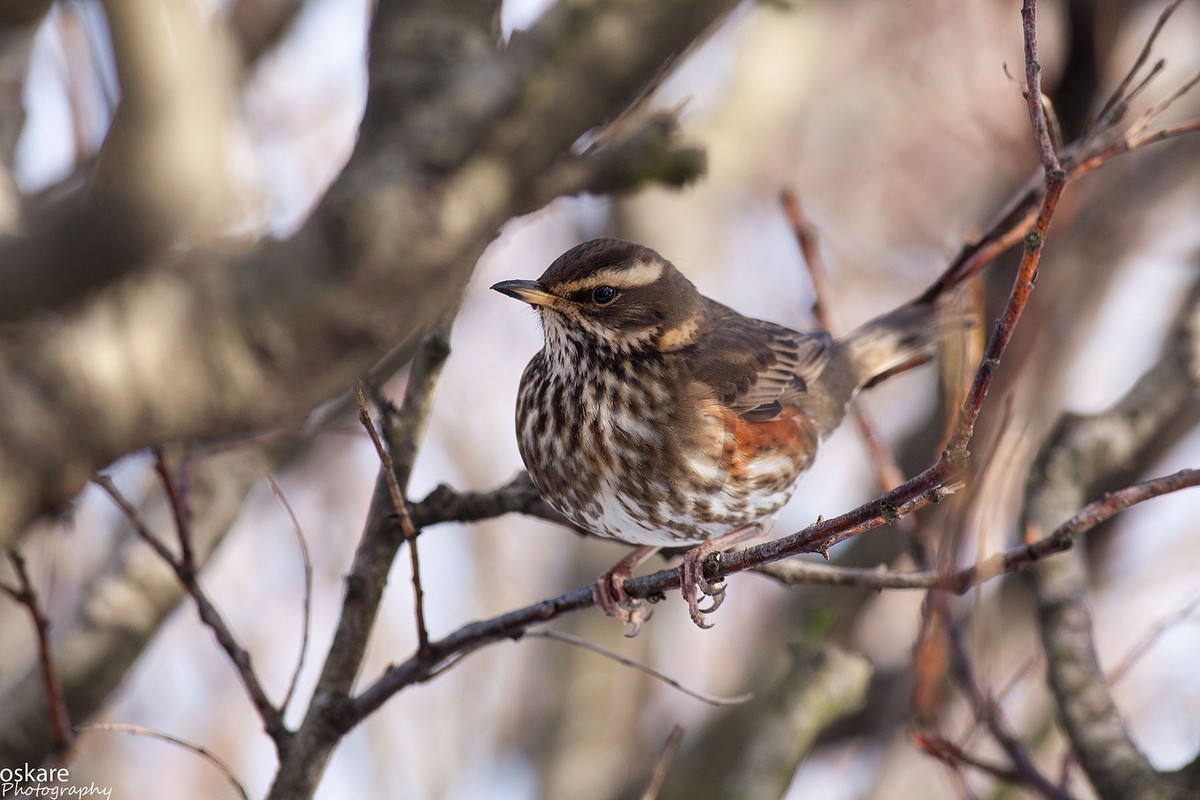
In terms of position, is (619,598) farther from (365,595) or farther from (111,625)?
(111,625)

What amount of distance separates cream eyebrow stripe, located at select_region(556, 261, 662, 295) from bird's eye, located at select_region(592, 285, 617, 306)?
0.8 inches

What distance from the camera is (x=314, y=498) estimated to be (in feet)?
31.0

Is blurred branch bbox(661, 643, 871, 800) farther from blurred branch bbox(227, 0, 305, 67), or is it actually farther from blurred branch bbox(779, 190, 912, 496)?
blurred branch bbox(227, 0, 305, 67)

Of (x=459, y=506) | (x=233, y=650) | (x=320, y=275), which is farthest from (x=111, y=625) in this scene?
(x=320, y=275)

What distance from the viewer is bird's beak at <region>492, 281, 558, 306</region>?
14.8 feet

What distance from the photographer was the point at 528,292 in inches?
179

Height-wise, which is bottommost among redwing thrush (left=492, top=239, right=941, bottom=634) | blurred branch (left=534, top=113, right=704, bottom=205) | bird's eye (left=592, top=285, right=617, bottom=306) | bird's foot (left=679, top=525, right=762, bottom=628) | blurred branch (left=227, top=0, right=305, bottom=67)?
bird's foot (left=679, top=525, right=762, bottom=628)

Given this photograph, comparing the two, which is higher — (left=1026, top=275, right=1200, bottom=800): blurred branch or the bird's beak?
the bird's beak

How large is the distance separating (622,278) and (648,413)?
23.9 inches

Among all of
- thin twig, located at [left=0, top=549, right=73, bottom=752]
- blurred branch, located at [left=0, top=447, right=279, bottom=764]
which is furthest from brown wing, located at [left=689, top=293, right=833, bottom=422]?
thin twig, located at [left=0, top=549, right=73, bottom=752]

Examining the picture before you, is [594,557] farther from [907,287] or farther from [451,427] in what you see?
[907,287]

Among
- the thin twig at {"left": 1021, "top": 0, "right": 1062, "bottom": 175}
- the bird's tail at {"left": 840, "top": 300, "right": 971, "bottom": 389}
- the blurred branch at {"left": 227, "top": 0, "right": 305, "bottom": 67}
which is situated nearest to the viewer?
the thin twig at {"left": 1021, "top": 0, "right": 1062, "bottom": 175}

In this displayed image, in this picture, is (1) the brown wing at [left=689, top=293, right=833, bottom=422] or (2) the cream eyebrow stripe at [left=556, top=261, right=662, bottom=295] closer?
(2) the cream eyebrow stripe at [left=556, top=261, right=662, bottom=295]

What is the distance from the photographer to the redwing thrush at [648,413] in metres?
4.39
